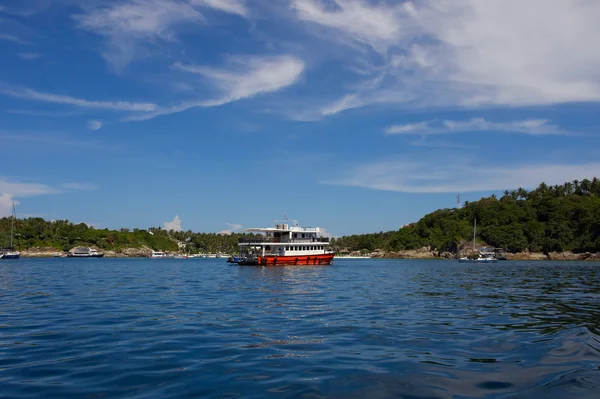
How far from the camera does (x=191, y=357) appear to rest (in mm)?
12055

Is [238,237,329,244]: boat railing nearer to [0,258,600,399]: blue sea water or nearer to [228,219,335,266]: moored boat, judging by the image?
[228,219,335,266]: moored boat

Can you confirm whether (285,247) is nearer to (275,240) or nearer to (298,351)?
(275,240)

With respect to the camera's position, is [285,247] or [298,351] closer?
[298,351]

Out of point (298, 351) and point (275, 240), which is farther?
point (275, 240)

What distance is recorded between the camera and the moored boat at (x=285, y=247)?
7800cm

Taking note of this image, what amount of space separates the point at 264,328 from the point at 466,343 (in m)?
7.11

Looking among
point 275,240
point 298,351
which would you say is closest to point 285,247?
point 275,240

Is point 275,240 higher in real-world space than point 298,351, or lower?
higher

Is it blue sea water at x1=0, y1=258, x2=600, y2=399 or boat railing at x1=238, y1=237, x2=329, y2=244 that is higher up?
boat railing at x1=238, y1=237, x2=329, y2=244

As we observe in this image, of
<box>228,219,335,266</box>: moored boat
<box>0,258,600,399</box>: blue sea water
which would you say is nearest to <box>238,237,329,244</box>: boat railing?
<box>228,219,335,266</box>: moored boat

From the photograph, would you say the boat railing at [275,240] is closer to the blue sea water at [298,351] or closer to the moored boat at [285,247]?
the moored boat at [285,247]

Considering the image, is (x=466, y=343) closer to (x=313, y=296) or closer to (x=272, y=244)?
(x=313, y=296)

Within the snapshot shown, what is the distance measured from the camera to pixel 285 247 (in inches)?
3135

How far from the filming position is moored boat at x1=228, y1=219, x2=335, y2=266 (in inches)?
3071
